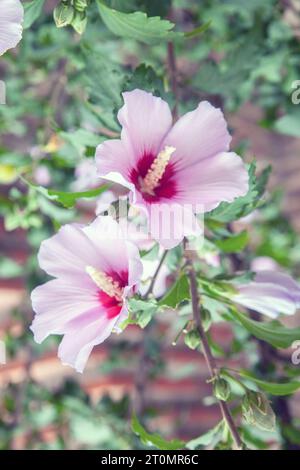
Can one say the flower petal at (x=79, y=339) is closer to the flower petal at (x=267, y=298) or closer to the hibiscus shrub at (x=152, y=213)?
the hibiscus shrub at (x=152, y=213)

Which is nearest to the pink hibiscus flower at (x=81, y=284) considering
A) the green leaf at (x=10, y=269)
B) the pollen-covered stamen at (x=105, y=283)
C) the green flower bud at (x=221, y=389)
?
the pollen-covered stamen at (x=105, y=283)

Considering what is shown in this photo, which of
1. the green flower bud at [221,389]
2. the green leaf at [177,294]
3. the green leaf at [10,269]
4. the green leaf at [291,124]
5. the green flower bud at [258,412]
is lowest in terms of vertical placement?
the green leaf at [10,269]

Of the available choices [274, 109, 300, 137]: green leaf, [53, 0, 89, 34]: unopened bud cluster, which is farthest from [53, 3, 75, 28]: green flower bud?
[274, 109, 300, 137]: green leaf

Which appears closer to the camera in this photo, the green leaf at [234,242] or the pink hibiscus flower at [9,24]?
the pink hibiscus flower at [9,24]

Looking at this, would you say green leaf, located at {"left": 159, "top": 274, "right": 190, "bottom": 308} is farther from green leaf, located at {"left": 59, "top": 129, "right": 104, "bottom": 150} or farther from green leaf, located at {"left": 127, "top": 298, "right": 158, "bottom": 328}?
green leaf, located at {"left": 59, "top": 129, "right": 104, "bottom": 150}

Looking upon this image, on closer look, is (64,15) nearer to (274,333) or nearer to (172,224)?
(172,224)

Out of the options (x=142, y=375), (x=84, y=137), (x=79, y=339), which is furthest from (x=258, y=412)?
(x=142, y=375)
